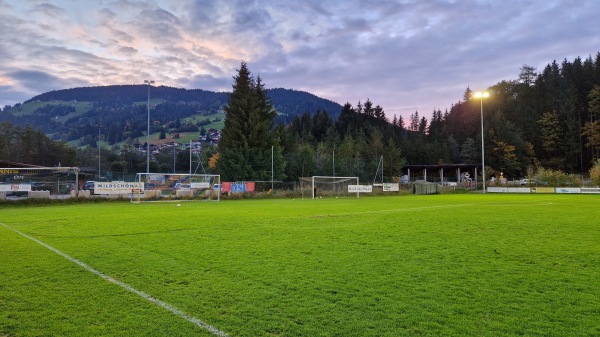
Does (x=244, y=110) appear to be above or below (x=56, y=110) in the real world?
below

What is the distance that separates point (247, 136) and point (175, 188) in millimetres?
18866

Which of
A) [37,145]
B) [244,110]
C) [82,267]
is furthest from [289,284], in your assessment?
[37,145]

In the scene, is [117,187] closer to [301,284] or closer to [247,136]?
[247,136]

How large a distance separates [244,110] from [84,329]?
45.1 m

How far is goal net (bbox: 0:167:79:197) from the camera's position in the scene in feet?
81.6

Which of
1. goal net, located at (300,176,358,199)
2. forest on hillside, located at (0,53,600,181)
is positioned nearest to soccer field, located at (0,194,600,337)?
goal net, located at (300,176,358,199)

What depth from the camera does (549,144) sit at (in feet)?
274

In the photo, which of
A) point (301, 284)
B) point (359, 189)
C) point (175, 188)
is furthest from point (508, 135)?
point (301, 284)

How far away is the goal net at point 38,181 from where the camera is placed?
24.9 metres

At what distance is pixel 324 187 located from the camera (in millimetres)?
37344

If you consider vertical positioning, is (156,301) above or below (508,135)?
below

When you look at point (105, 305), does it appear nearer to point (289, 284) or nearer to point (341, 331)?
point (289, 284)

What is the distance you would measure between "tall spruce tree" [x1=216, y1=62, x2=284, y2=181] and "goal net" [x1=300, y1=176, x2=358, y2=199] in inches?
243

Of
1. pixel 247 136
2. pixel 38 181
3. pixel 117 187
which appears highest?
pixel 247 136
